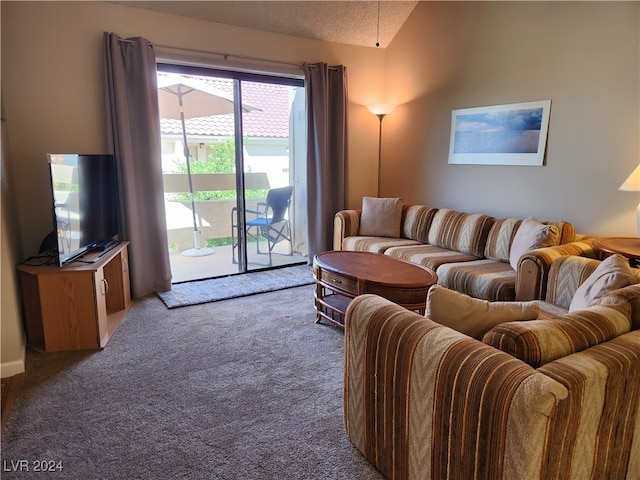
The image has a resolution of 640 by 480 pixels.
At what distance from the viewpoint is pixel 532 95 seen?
3.62 metres

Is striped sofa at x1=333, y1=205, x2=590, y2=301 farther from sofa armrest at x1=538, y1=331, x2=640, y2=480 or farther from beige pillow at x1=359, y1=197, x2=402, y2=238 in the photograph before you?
sofa armrest at x1=538, y1=331, x2=640, y2=480

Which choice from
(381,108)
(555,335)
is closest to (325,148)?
(381,108)

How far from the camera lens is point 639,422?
1.45 m

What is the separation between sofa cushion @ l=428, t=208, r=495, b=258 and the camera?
12.5ft

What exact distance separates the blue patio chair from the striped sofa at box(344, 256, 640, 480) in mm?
3204

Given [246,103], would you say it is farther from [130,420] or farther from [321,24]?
[130,420]

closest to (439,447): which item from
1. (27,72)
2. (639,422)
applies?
(639,422)

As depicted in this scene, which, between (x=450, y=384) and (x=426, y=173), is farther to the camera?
(x=426, y=173)

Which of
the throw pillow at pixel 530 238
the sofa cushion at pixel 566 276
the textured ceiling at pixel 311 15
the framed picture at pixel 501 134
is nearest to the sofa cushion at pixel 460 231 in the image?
the throw pillow at pixel 530 238

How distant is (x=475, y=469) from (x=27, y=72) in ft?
13.4

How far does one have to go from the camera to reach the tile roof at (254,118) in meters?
4.29

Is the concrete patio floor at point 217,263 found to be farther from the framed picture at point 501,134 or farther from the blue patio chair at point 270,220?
the framed picture at point 501,134

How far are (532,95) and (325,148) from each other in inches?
85.5

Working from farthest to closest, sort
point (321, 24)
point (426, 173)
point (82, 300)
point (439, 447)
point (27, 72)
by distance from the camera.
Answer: point (426, 173) → point (321, 24) → point (27, 72) → point (82, 300) → point (439, 447)
